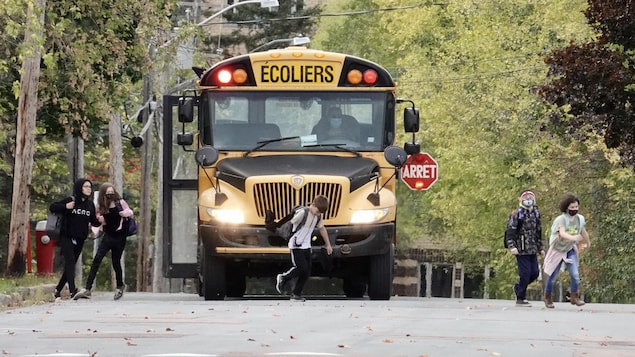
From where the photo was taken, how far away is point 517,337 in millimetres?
15969

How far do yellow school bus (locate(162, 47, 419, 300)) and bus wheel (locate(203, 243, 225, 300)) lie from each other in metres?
0.02

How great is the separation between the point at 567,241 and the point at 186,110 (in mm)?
5457

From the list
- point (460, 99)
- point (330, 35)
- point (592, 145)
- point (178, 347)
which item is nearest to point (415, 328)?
point (178, 347)

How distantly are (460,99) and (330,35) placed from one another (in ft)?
71.1

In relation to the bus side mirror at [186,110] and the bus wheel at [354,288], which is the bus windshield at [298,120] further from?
the bus wheel at [354,288]

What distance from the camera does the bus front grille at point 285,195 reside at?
73.9ft

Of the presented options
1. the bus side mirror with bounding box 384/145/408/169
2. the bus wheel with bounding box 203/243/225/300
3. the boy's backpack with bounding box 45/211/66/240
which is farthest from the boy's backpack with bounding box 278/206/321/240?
the boy's backpack with bounding box 45/211/66/240

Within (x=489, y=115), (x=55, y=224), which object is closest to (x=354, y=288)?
(x=55, y=224)

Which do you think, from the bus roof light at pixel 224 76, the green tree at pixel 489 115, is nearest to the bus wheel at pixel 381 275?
the bus roof light at pixel 224 76

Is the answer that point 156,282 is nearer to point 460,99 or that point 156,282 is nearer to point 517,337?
point 460,99

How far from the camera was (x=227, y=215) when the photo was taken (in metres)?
22.7

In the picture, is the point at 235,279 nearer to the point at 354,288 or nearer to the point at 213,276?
the point at 213,276

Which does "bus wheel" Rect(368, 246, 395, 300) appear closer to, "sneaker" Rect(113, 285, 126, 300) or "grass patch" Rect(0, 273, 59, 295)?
"sneaker" Rect(113, 285, 126, 300)

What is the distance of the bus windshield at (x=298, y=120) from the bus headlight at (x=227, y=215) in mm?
1129
